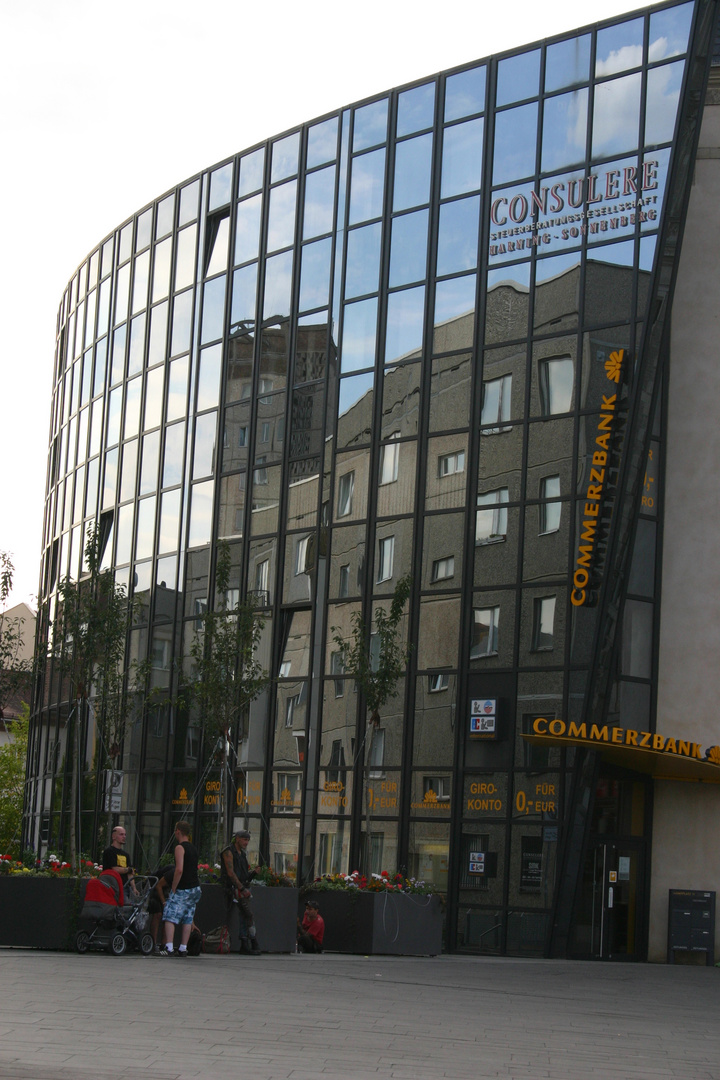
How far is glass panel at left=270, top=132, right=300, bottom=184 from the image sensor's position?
32438 mm

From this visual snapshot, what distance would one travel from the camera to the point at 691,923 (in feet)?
84.0

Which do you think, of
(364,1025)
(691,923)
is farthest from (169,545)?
(364,1025)

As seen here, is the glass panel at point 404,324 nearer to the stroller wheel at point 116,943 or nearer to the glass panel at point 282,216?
the glass panel at point 282,216

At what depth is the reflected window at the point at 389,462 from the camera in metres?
28.6

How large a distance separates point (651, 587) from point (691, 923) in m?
6.30

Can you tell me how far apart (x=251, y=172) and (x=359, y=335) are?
6.69m

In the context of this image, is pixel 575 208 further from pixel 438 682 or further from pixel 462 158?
pixel 438 682

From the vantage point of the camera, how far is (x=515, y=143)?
2783 centimetres

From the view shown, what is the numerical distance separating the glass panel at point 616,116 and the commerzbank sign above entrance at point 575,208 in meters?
0.48

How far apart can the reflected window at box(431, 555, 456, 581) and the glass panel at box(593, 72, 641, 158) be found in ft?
27.2

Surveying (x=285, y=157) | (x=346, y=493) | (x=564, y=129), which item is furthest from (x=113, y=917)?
(x=285, y=157)

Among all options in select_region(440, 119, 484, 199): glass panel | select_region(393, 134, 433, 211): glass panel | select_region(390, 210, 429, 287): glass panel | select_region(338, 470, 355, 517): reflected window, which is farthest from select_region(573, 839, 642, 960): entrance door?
select_region(393, 134, 433, 211): glass panel

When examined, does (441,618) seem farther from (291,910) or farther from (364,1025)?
(364,1025)

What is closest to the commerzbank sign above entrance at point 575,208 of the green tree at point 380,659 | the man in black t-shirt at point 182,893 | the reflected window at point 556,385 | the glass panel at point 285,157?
the reflected window at point 556,385
